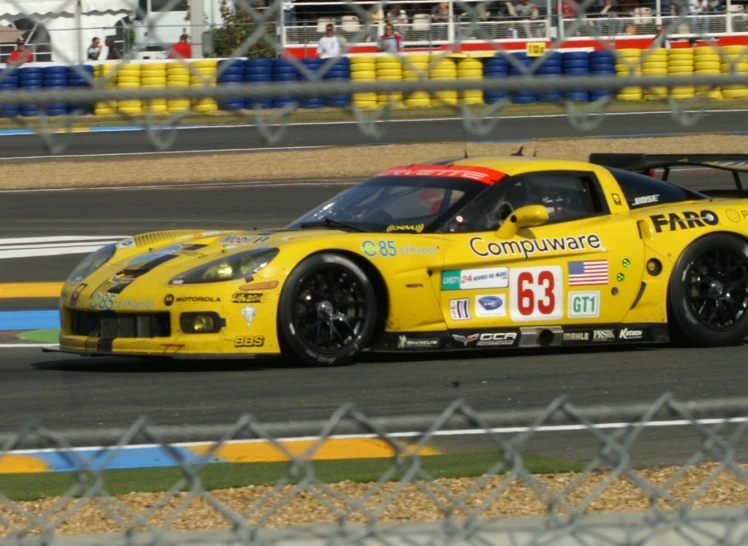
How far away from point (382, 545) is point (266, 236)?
480 centimetres

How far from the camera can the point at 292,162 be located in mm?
18422

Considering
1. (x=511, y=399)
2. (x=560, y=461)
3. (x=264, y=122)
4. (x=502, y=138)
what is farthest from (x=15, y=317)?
(x=502, y=138)

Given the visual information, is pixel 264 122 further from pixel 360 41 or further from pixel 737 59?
pixel 737 59

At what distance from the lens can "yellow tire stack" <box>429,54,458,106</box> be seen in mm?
3086

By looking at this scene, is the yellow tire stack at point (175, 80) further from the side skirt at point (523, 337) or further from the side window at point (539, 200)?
the side window at point (539, 200)

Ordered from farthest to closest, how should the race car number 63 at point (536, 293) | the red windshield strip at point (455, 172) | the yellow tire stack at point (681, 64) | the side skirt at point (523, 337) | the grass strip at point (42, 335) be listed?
the grass strip at point (42, 335) < the red windshield strip at point (455, 172) < the race car number 63 at point (536, 293) < the side skirt at point (523, 337) < the yellow tire stack at point (681, 64)

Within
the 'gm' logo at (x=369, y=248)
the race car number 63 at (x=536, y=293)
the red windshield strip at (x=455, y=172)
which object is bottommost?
the race car number 63 at (x=536, y=293)

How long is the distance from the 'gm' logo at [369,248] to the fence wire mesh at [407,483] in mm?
1433

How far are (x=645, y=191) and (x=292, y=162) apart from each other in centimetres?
1084

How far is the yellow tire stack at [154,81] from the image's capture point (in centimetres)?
295

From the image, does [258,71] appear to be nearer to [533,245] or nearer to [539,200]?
[533,245]

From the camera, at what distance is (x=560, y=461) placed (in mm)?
5305

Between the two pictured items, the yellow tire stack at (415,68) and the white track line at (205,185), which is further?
the white track line at (205,185)

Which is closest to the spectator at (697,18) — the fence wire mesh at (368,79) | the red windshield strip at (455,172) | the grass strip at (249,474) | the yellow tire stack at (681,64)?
the fence wire mesh at (368,79)
